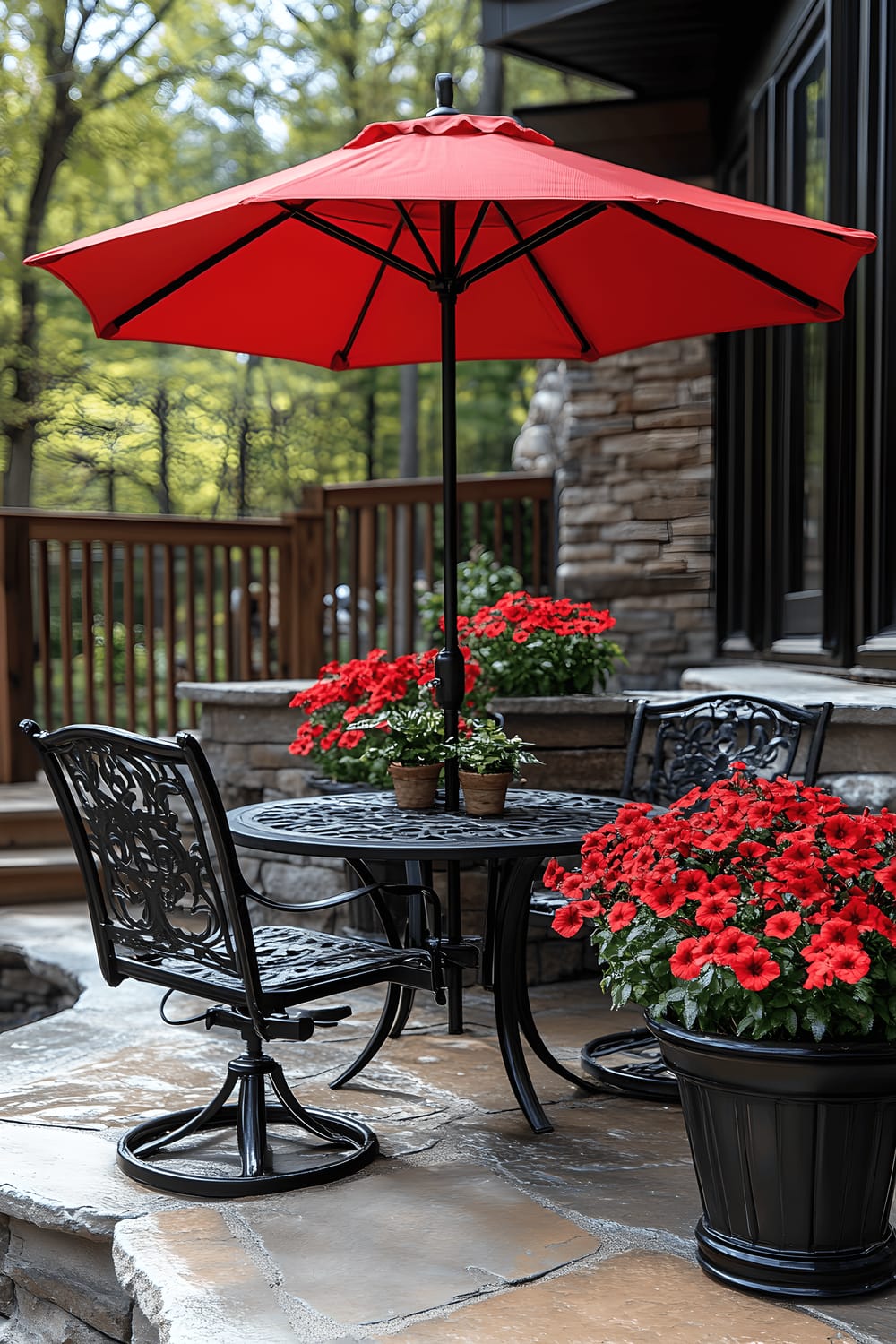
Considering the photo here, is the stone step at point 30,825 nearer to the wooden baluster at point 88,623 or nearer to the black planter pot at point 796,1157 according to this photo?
the wooden baluster at point 88,623

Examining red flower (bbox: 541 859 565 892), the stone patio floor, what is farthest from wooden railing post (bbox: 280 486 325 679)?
red flower (bbox: 541 859 565 892)

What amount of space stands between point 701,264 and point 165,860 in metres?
1.80

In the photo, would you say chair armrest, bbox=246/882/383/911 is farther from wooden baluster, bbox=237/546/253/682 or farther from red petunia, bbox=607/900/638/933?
wooden baluster, bbox=237/546/253/682

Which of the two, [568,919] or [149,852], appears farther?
[149,852]

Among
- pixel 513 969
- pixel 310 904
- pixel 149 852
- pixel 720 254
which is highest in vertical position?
pixel 720 254

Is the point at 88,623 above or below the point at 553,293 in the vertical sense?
below

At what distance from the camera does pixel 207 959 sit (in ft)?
7.82

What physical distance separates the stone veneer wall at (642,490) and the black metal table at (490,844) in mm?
2828

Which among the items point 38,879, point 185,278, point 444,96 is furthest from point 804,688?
point 38,879

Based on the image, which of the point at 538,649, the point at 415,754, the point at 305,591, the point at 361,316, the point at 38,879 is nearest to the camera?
the point at 415,754

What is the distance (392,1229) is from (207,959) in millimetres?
566

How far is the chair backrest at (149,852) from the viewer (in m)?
2.26

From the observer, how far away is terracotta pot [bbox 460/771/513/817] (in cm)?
283

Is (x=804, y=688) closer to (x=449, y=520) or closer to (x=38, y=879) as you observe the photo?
(x=449, y=520)
